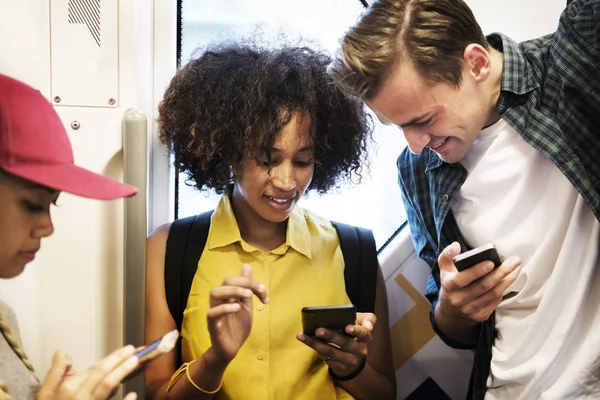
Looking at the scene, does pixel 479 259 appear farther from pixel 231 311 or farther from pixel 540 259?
pixel 231 311

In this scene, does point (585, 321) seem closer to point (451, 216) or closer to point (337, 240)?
point (451, 216)

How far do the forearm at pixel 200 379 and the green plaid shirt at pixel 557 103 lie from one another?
654mm

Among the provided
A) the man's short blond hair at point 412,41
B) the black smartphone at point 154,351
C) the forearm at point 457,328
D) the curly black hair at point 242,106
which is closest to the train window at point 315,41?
the curly black hair at point 242,106

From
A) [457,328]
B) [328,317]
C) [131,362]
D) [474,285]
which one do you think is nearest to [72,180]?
[131,362]

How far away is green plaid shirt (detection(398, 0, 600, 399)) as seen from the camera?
142 centimetres

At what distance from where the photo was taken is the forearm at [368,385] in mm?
1697

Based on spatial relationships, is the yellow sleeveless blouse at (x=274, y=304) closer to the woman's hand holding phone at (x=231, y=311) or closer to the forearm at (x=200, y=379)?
the forearm at (x=200, y=379)

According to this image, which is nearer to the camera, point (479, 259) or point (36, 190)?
point (36, 190)

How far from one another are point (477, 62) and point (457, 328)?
0.70 m

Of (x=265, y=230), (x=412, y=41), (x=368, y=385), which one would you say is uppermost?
(x=412, y=41)

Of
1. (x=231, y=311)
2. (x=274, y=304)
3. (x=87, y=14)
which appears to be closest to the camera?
(x=231, y=311)

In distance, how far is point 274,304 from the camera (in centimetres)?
168

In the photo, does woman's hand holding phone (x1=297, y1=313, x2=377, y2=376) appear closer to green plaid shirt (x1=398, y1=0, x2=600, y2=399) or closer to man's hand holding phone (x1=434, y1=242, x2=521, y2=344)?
man's hand holding phone (x1=434, y1=242, x2=521, y2=344)

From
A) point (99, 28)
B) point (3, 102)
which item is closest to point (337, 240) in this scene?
point (99, 28)
